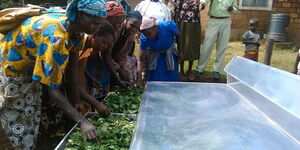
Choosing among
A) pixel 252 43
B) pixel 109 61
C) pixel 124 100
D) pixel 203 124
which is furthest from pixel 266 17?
pixel 203 124

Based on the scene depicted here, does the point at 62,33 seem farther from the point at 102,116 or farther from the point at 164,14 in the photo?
the point at 164,14

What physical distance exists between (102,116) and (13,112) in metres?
0.63

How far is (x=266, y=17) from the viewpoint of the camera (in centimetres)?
1006

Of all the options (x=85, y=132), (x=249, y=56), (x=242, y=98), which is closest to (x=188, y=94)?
(x=242, y=98)

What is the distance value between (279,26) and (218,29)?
4451 millimetres

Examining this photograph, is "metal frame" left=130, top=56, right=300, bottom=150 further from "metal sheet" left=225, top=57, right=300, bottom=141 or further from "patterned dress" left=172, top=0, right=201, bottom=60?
"patterned dress" left=172, top=0, right=201, bottom=60

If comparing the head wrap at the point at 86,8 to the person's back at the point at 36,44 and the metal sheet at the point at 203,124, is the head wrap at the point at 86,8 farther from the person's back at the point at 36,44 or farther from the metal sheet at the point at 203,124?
the metal sheet at the point at 203,124

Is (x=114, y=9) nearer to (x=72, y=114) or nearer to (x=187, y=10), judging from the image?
(x=72, y=114)

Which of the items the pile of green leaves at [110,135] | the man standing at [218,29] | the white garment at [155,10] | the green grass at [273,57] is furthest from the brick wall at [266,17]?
the pile of green leaves at [110,135]

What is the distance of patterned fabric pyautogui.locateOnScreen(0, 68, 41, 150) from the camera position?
214 cm

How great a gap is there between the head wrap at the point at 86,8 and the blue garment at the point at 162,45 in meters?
1.95

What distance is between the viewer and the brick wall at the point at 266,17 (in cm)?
977

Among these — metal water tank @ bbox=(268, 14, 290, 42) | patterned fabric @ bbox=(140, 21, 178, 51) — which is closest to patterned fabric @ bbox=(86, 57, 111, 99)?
patterned fabric @ bbox=(140, 21, 178, 51)

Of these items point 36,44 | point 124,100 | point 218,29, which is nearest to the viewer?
point 36,44
